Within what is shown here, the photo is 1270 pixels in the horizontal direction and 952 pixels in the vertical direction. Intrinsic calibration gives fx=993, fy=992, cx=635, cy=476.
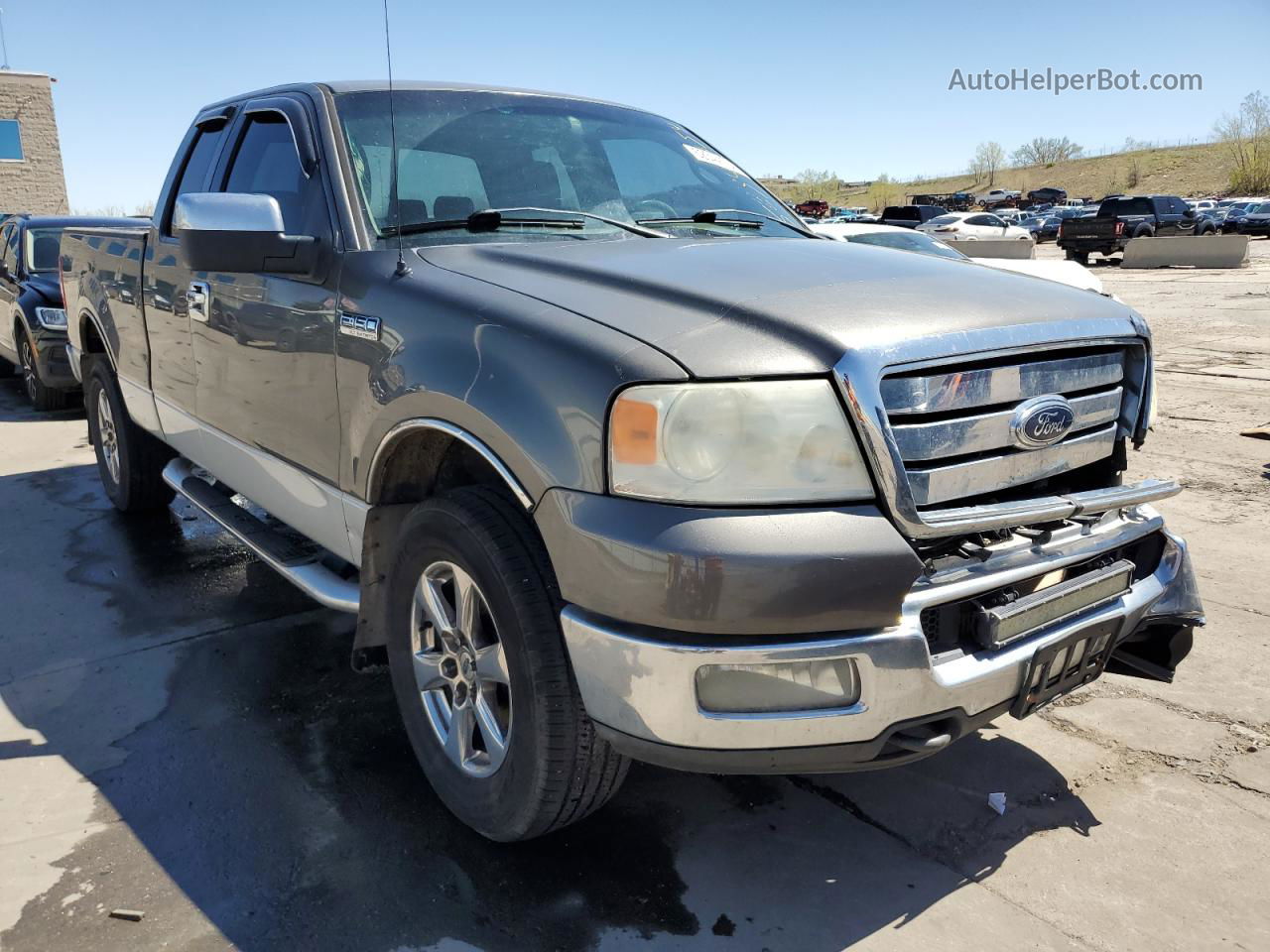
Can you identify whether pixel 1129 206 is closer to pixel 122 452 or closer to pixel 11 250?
pixel 11 250

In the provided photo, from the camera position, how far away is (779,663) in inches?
77.4

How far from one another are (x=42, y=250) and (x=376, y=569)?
8953 millimetres

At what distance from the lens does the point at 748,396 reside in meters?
2.01

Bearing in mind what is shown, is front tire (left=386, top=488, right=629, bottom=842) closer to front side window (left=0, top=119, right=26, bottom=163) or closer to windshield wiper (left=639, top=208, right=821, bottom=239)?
windshield wiper (left=639, top=208, right=821, bottom=239)

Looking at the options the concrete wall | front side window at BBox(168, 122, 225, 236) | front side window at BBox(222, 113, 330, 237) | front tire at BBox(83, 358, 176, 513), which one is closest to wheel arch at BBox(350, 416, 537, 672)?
front side window at BBox(222, 113, 330, 237)

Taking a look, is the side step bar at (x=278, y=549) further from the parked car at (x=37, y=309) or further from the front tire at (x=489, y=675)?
the parked car at (x=37, y=309)

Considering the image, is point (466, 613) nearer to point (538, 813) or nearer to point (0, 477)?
point (538, 813)

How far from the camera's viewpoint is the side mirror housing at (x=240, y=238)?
2.87 m

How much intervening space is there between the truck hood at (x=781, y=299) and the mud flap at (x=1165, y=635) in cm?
71

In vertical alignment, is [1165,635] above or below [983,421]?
below

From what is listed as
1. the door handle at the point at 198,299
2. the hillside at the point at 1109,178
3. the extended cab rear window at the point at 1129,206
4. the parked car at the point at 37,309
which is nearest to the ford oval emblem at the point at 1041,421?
the door handle at the point at 198,299

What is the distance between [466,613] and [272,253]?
1.26 meters

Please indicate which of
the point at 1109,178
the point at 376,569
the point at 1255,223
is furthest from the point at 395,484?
the point at 1109,178

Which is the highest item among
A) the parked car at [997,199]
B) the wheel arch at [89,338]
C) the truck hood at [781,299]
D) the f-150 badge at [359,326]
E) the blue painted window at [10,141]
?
the blue painted window at [10,141]
